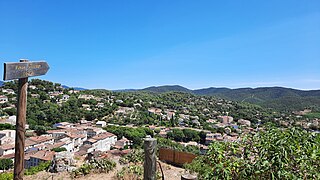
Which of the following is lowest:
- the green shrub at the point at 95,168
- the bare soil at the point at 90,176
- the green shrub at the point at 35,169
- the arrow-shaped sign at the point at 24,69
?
the green shrub at the point at 35,169

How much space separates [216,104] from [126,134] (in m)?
46.2

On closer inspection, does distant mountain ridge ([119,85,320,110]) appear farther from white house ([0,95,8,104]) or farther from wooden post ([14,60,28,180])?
white house ([0,95,8,104])

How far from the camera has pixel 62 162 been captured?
619cm

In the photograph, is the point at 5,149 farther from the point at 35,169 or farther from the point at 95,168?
the point at 95,168

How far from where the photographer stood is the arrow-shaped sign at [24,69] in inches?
91.5

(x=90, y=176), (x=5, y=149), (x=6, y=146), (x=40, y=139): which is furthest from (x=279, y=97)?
(x=90, y=176)

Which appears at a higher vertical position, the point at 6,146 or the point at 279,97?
the point at 279,97

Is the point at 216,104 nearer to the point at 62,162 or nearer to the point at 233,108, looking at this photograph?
the point at 233,108

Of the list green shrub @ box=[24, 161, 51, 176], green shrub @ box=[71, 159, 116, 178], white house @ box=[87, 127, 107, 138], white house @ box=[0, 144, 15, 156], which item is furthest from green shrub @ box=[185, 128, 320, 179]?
white house @ box=[87, 127, 107, 138]

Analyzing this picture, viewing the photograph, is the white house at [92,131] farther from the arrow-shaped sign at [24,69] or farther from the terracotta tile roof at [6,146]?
the arrow-shaped sign at [24,69]

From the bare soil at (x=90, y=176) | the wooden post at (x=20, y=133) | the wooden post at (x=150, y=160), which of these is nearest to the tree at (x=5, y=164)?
the bare soil at (x=90, y=176)

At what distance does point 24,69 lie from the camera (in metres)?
2.52

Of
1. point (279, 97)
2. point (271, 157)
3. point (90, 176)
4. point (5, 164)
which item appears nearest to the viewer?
point (271, 157)

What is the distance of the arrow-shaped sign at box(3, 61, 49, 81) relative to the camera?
2.32 meters
